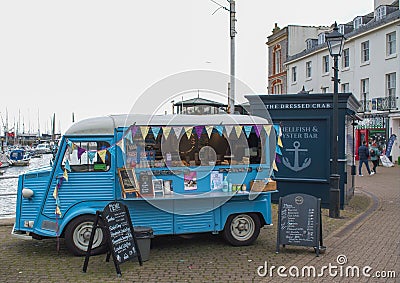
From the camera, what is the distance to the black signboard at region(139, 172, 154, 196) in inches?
318

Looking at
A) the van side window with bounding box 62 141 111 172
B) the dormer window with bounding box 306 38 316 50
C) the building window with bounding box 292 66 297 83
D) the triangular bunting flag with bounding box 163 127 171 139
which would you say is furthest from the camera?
the building window with bounding box 292 66 297 83

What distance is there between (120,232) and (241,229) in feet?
8.43

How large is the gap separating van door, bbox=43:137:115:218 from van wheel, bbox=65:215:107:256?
0.25 meters

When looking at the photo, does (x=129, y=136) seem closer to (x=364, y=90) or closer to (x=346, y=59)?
(x=364, y=90)

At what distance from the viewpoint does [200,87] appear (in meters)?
9.03

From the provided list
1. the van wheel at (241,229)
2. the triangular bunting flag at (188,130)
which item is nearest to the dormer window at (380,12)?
the van wheel at (241,229)

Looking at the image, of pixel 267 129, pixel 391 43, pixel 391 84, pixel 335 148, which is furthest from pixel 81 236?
pixel 391 43

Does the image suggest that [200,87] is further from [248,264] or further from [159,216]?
[248,264]

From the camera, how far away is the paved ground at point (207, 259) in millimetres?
6809

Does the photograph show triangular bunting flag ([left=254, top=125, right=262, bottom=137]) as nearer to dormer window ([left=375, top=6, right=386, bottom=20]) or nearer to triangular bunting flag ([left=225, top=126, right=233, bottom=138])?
triangular bunting flag ([left=225, top=126, right=233, bottom=138])

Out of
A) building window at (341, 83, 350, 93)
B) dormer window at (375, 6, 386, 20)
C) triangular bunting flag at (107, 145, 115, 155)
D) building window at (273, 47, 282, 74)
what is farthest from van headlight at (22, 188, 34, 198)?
building window at (273, 47, 282, 74)

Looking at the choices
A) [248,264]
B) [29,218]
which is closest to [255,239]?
[248,264]

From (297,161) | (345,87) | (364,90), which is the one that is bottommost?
(297,161)

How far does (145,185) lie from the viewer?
319 inches
